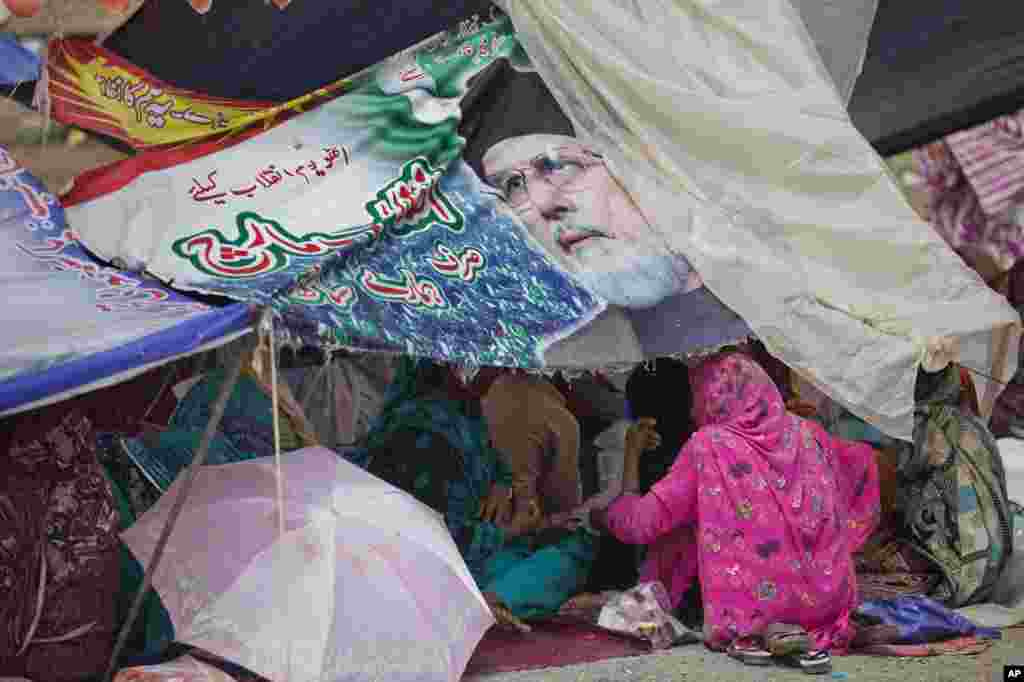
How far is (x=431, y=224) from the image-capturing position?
4508 mm

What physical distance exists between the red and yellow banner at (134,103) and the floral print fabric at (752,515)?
5.33ft

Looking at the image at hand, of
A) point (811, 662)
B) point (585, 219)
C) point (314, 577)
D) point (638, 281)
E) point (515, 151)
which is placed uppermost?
point (515, 151)

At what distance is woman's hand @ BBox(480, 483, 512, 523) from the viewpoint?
16.3ft

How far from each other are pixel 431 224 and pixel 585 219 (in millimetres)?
545

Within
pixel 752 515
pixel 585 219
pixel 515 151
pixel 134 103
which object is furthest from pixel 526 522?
pixel 134 103

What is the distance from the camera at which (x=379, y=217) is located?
4.37 metres

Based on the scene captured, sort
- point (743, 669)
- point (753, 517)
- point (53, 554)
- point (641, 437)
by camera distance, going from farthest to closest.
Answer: point (641, 437) → point (753, 517) → point (743, 669) → point (53, 554)

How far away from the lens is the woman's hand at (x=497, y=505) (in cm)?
497

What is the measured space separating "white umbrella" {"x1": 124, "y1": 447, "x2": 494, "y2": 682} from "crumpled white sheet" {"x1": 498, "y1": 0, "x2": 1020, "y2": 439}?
1.38 metres

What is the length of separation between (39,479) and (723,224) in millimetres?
2271

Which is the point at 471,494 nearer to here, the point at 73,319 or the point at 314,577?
the point at 314,577

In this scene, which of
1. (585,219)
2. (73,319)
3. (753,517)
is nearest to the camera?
(73,319)

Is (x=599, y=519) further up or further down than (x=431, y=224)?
further down

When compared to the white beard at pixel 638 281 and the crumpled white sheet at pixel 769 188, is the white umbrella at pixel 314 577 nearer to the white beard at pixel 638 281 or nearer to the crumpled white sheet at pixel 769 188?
the white beard at pixel 638 281
